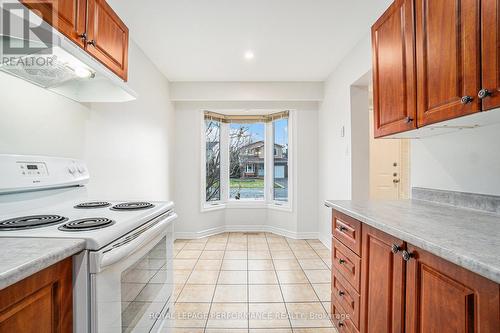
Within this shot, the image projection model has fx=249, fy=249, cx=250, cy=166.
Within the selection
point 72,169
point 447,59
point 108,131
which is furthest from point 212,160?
point 447,59

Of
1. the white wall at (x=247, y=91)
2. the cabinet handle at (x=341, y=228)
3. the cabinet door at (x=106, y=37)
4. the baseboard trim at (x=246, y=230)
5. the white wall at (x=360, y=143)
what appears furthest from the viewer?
the baseboard trim at (x=246, y=230)

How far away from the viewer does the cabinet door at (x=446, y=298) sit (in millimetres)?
679

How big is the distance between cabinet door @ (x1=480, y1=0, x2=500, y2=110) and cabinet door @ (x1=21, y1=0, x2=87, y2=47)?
1.77 metres

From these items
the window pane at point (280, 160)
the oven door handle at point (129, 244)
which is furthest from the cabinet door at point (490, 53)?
the window pane at point (280, 160)

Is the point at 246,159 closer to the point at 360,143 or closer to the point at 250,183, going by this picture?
the point at 250,183

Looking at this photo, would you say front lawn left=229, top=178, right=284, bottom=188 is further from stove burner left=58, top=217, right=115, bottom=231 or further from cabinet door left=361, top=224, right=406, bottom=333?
stove burner left=58, top=217, right=115, bottom=231

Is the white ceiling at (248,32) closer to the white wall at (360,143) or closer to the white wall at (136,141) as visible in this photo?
the white wall at (136,141)

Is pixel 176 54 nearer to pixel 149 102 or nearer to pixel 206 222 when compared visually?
pixel 149 102

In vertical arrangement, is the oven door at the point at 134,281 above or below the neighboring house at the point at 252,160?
below

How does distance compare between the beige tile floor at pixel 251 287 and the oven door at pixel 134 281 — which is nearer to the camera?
the oven door at pixel 134 281

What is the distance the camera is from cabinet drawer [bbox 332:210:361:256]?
56.6 inches

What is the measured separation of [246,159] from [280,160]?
63cm

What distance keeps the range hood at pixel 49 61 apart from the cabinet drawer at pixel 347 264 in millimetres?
1706

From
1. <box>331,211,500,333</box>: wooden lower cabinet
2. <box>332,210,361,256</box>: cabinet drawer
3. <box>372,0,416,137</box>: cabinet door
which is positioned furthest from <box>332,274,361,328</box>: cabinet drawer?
<box>372,0,416,137</box>: cabinet door
